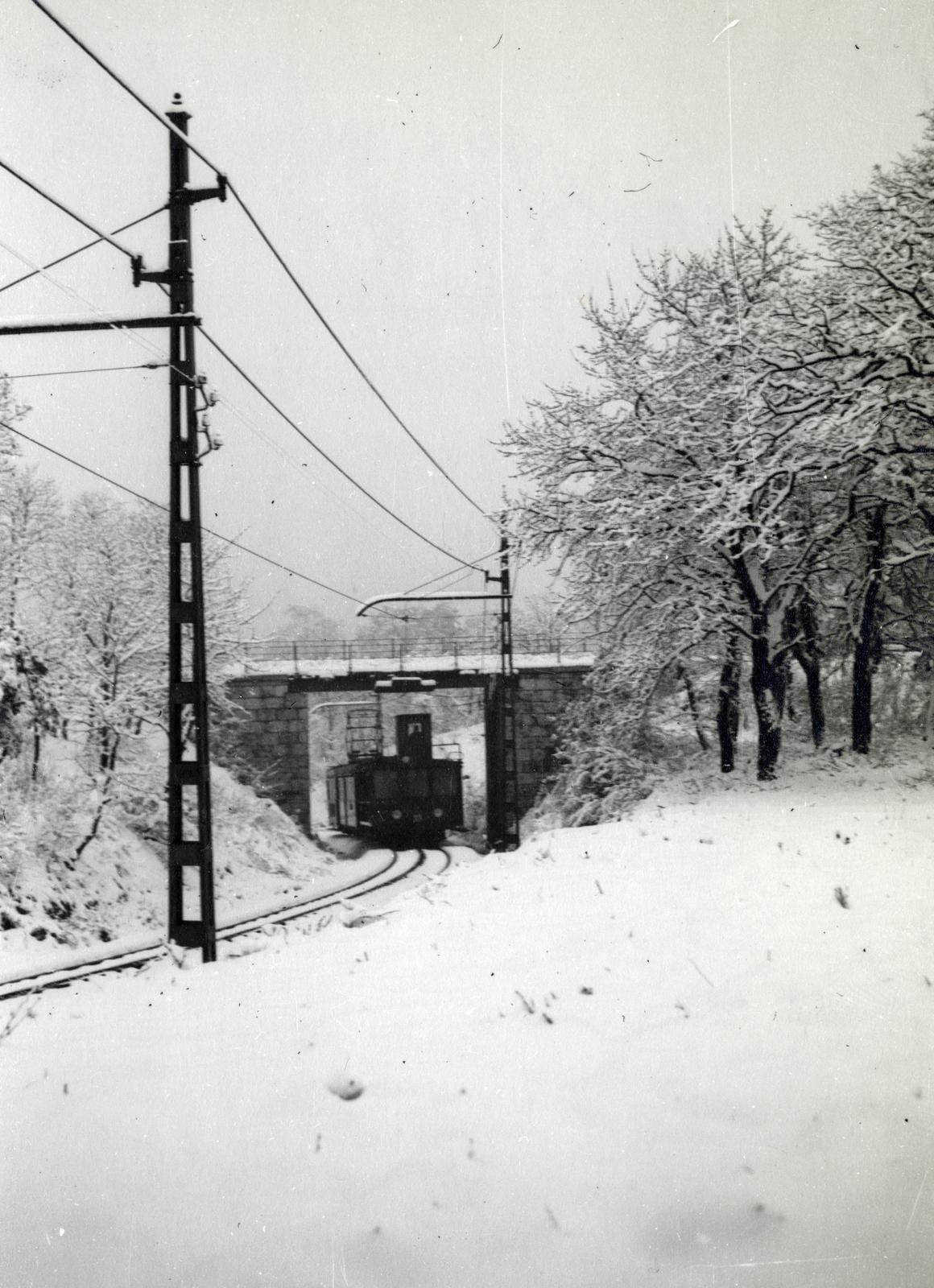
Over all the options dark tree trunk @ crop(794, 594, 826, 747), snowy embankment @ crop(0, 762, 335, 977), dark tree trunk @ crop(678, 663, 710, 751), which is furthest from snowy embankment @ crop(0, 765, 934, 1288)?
dark tree trunk @ crop(678, 663, 710, 751)

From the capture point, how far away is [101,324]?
8359 millimetres

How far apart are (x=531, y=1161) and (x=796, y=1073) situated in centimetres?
121

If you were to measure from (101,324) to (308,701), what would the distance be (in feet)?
79.2

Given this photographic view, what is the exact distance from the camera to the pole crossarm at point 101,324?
7.57 meters

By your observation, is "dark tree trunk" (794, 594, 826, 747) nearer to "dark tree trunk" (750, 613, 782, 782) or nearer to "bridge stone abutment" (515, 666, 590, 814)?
"dark tree trunk" (750, 613, 782, 782)

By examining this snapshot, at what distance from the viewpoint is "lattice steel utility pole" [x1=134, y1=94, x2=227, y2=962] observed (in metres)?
8.84

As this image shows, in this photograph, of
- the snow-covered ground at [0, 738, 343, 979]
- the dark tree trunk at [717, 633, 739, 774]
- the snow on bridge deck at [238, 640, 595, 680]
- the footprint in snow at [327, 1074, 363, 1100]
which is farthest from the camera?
the snow on bridge deck at [238, 640, 595, 680]

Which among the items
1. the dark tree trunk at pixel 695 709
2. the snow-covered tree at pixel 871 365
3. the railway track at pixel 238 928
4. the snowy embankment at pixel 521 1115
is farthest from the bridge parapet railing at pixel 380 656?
the snowy embankment at pixel 521 1115

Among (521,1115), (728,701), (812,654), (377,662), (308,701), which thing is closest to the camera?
(521,1115)

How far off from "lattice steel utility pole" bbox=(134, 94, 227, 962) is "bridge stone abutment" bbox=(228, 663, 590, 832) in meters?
20.9

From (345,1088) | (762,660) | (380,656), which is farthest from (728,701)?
(380,656)

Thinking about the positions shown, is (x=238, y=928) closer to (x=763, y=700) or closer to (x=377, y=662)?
(x=763, y=700)

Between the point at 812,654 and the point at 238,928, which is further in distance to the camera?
the point at 812,654

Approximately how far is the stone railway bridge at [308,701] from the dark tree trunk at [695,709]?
8.43 m
